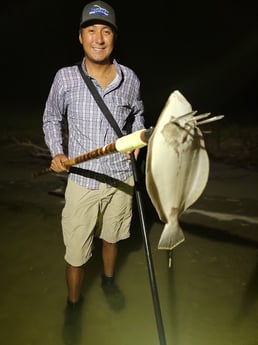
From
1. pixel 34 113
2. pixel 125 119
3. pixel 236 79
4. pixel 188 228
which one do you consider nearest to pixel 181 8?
pixel 236 79

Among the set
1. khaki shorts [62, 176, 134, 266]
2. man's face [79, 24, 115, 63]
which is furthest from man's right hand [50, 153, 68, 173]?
man's face [79, 24, 115, 63]

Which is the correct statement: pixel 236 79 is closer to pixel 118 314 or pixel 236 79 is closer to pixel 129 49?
pixel 129 49

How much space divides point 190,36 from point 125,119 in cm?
1530

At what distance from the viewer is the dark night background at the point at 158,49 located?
13.5 metres

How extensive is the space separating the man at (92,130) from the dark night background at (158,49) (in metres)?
8.70

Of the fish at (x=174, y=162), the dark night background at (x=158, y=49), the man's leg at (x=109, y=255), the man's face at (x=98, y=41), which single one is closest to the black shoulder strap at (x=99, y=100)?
the man's face at (x=98, y=41)

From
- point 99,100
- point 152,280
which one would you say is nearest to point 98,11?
point 99,100

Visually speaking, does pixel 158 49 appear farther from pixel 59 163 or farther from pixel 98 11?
pixel 59 163

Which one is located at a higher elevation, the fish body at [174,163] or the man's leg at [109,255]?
the fish body at [174,163]

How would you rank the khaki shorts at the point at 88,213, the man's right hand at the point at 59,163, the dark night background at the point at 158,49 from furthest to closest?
the dark night background at the point at 158,49, the khaki shorts at the point at 88,213, the man's right hand at the point at 59,163

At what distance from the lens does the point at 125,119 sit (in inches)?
108

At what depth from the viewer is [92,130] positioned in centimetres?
259

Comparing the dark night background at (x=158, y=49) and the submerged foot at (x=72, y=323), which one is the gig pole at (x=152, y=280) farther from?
the dark night background at (x=158, y=49)

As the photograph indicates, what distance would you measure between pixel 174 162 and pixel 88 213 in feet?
4.24
